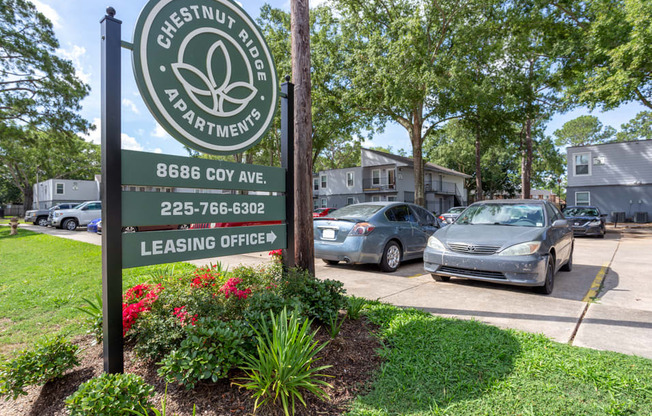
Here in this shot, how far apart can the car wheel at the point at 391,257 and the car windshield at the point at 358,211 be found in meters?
0.79

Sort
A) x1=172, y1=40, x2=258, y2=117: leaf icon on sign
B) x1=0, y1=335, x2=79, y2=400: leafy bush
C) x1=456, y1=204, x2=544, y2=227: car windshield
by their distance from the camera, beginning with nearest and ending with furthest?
1. x1=0, y1=335, x2=79, y2=400: leafy bush
2. x1=172, y1=40, x2=258, y2=117: leaf icon on sign
3. x1=456, y1=204, x2=544, y2=227: car windshield

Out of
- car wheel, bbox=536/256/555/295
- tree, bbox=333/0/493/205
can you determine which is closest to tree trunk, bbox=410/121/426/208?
tree, bbox=333/0/493/205

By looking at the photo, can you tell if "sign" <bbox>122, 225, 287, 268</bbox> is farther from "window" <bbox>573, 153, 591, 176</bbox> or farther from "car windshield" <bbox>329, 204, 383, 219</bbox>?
"window" <bbox>573, 153, 591, 176</bbox>

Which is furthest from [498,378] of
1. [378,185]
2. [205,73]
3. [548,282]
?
[378,185]

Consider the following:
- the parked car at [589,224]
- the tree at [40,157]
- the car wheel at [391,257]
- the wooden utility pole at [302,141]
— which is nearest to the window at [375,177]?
the parked car at [589,224]

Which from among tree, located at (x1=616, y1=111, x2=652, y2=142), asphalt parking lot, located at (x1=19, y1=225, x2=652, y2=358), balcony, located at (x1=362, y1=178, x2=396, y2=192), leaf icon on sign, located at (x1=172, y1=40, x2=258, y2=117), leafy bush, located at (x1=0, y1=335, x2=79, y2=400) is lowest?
asphalt parking lot, located at (x1=19, y1=225, x2=652, y2=358)

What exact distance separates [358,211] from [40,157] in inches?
1829

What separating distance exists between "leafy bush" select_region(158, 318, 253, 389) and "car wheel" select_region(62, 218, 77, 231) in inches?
924

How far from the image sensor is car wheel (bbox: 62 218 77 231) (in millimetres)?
20766

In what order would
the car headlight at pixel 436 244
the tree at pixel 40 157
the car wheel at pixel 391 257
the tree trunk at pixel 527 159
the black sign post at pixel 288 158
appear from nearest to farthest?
the black sign post at pixel 288 158, the car headlight at pixel 436 244, the car wheel at pixel 391 257, the tree at pixel 40 157, the tree trunk at pixel 527 159

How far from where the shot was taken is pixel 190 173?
117 inches

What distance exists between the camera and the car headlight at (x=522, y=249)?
4973mm

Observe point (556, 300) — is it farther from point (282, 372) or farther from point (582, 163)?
point (582, 163)

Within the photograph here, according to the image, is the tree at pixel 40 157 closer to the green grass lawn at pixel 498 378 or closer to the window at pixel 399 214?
the window at pixel 399 214
